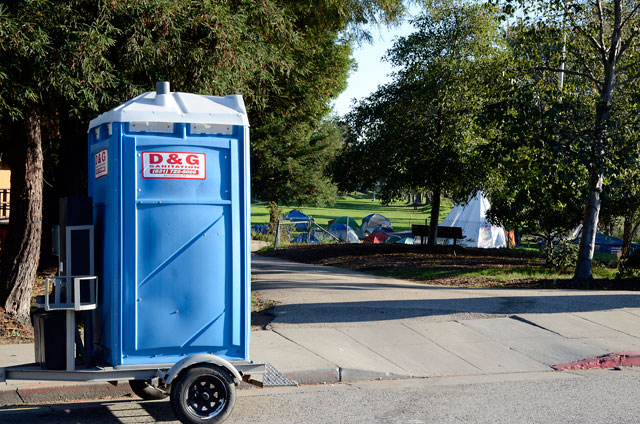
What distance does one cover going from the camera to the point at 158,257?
618 centimetres

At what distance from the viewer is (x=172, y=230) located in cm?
619

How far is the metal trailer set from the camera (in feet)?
19.9

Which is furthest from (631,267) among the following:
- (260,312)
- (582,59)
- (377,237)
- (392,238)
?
(377,237)

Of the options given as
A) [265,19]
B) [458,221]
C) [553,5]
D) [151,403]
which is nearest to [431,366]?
[151,403]

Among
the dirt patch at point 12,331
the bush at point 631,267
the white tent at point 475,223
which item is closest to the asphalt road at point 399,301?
the bush at point 631,267

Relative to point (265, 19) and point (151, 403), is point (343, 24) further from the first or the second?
point (151, 403)

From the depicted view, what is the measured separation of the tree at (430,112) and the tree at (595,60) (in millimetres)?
3063

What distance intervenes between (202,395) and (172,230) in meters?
1.41

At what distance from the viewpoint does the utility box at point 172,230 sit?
607cm

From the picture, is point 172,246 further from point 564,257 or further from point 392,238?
point 392,238

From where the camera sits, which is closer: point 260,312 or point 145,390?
point 145,390

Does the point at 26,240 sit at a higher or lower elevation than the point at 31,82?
lower

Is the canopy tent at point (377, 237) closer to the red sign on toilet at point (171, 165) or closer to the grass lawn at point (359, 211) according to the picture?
the grass lawn at point (359, 211)

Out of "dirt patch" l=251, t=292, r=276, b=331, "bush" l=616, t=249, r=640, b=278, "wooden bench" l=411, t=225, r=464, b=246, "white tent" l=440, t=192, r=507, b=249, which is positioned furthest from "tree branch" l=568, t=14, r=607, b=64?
"white tent" l=440, t=192, r=507, b=249
